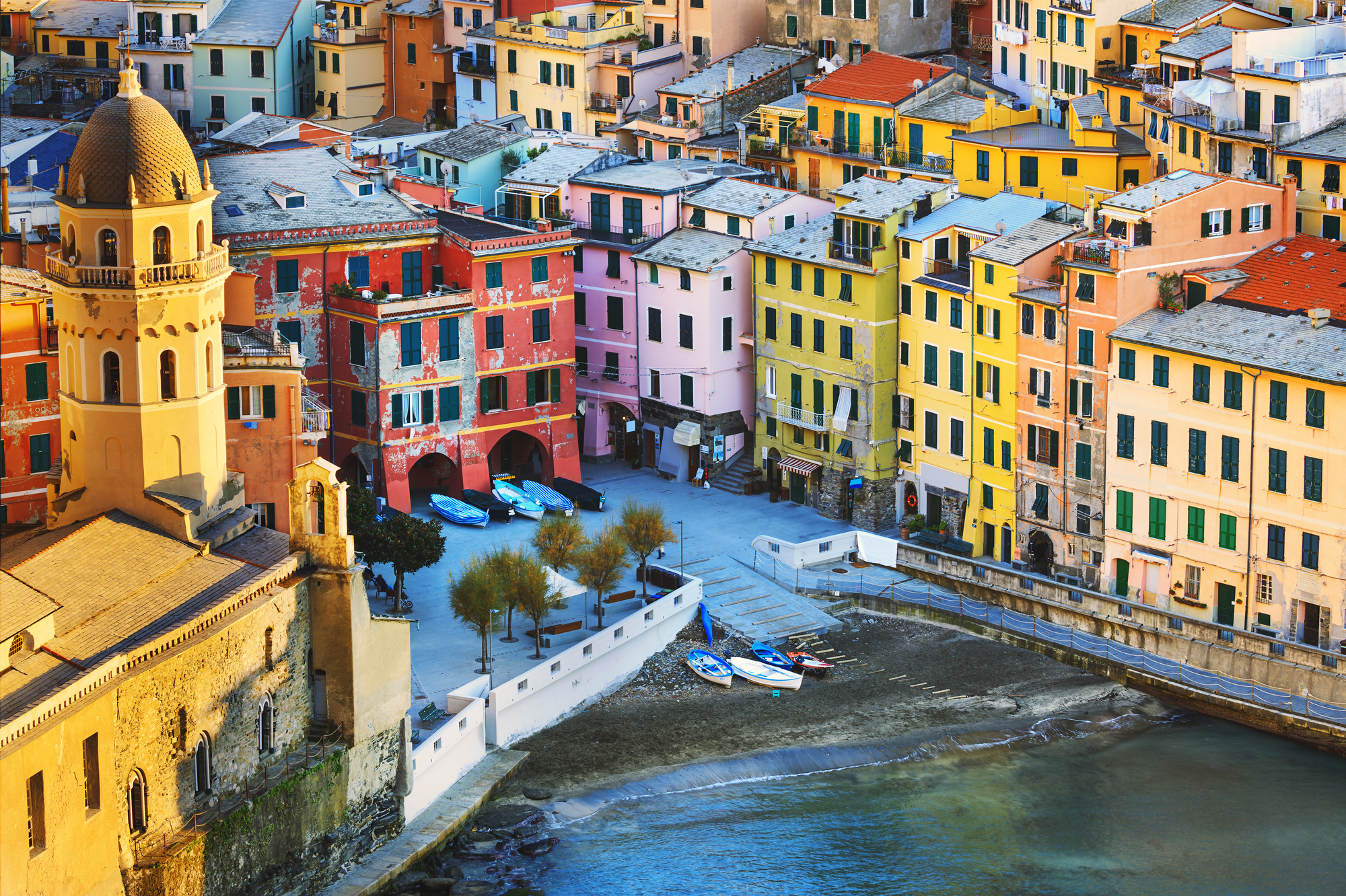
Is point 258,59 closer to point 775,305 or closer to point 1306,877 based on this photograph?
point 775,305

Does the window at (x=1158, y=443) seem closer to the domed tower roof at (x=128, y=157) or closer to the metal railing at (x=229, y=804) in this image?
the metal railing at (x=229, y=804)

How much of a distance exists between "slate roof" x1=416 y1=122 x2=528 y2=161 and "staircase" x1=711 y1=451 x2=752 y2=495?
2112 cm

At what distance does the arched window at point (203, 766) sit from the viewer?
3061 inches

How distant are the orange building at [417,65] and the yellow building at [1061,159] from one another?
143 feet

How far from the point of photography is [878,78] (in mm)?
124062

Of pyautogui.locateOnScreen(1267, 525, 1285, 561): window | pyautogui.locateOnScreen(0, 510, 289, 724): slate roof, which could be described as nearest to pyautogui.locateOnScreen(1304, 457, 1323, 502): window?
pyautogui.locateOnScreen(1267, 525, 1285, 561): window

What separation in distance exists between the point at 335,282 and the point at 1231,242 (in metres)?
35.1

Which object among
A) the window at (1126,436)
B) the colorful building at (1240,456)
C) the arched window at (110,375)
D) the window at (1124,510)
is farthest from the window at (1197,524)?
the arched window at (110,375)

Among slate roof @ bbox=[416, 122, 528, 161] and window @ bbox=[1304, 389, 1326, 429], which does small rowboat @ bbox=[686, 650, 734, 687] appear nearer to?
window @ bbox=[1304, 389, 1326, 429]

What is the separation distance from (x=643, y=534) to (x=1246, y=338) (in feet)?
75.4

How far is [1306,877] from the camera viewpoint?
276ft

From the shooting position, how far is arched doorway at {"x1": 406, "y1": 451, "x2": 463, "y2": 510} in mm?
111750

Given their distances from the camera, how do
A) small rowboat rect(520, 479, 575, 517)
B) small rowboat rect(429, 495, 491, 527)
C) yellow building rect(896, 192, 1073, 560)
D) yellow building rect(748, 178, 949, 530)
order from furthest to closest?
yellow building rect(748, 178, 949, 530)
small rowboat rect(520, 479, 575, 517)
small rowboat rect(429, 495, 491, 527)
yellow building rect(896, 192, 1073, 560)

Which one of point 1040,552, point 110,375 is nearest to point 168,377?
point 110,375
